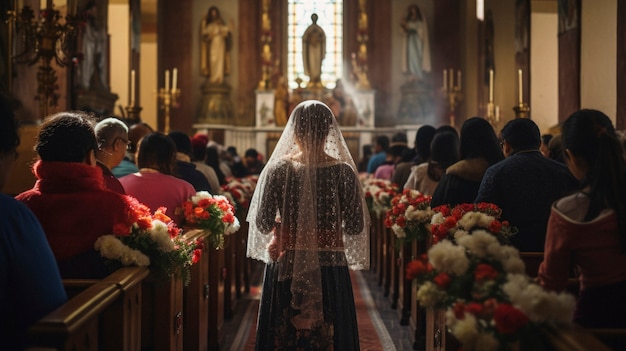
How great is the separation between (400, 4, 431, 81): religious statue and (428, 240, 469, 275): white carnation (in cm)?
2197

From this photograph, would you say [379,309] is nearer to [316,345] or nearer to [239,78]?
[316,345]

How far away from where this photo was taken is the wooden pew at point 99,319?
2.98m

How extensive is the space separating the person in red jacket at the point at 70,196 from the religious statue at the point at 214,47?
20.8 meters

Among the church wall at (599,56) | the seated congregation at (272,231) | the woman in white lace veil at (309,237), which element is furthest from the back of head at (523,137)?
the church wall at (599,56)

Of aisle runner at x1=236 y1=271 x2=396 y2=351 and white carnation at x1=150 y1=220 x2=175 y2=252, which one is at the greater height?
white carnation at x1=150 y1=220 x2=175 y2=252

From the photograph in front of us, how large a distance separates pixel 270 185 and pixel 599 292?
2.20 metres

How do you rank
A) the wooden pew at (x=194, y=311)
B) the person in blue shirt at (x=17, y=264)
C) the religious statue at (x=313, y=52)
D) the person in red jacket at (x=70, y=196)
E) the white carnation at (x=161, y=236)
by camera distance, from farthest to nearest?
the religious statue at (x=313, y=52) < the wooden pew at (x=194, y=311) < the white carnation at (x=161, y=236) < the person in red jacket at (x=70, y=196) < the person in blue shirt at (x=17, y=264)

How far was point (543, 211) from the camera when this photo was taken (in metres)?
5.30

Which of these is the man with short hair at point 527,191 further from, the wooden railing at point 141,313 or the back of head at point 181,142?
A: the back of head at point 181,142

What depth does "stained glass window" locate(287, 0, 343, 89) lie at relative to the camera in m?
26.1

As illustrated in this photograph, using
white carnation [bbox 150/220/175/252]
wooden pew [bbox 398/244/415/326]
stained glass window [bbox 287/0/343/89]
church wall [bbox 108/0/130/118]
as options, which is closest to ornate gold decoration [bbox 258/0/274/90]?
stained glass window [bbox 287/0/343/89]

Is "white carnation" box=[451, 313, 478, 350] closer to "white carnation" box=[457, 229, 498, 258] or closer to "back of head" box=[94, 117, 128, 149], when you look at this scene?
"white carnation" box=[457, 229, 498, 258]

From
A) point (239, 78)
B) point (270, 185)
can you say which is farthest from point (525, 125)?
point (239, 78)

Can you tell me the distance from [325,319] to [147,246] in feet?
3.85
